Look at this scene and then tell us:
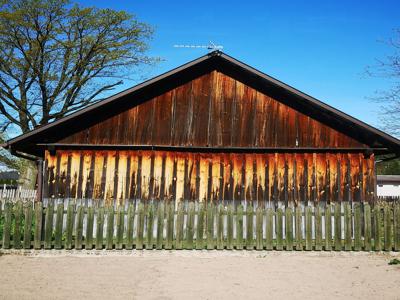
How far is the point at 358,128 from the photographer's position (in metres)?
13.1

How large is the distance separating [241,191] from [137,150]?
379 centimetres

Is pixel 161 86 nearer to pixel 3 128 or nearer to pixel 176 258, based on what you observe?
pixel 176 258

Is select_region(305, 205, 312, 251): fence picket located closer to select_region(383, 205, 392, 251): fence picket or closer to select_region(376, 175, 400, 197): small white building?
select_region(383, 205, 392, 251): fence picket

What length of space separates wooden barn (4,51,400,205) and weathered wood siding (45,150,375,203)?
3 cm

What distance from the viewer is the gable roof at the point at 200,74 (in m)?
12.5

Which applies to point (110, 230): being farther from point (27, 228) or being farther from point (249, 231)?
point (249, 231)

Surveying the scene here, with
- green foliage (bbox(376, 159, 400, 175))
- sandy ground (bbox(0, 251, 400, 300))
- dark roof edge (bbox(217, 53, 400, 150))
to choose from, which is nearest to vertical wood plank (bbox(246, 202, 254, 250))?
sandy ground (bbox(0, 251, 400, 300))

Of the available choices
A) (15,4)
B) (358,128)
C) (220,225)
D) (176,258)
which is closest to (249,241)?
(220,225)

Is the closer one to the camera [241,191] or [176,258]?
[176,258]

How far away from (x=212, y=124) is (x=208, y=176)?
71.3 inches

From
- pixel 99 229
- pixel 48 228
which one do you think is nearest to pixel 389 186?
pixel 99 229

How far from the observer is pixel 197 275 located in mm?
7836

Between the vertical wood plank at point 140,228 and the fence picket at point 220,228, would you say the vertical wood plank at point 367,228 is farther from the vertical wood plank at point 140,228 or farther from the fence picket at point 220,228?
the vertical wood plank at point 140,228

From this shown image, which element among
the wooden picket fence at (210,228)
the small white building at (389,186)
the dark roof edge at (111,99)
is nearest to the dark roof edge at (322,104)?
the dark roof edge at (111,99)
